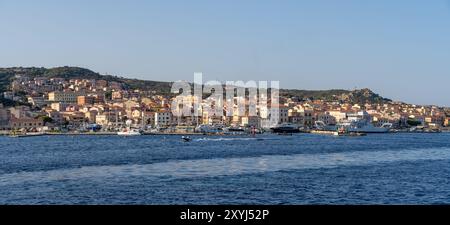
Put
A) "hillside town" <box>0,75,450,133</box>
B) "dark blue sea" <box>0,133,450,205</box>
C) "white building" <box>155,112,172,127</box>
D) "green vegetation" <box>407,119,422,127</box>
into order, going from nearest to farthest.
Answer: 1. "dark blue sea" <box>0,133,450,205</box>
2. "hillside town" <box>0,75,450,133</box>
3. "white building" <box>155,112,172,127</box>
4. "green vegetation" <box>407,119,422,127</box>

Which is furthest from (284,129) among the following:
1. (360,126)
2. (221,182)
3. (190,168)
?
(221,182)

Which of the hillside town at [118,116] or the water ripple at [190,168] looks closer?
the water ripple at [190,168]

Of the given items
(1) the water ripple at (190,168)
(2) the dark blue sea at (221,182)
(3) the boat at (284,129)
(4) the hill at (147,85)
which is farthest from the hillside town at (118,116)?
(2) the dark blue sea at (221,182)

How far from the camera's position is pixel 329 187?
7.73 meters

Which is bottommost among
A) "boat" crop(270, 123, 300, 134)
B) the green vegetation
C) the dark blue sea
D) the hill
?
the dark blue sea

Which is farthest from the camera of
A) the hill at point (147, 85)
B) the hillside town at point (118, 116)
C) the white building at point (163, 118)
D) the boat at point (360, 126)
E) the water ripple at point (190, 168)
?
the hill at point (147, 85)

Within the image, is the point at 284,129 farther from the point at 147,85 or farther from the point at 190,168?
the point at 147,85

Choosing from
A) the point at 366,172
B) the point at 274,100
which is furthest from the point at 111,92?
the point at 366,172

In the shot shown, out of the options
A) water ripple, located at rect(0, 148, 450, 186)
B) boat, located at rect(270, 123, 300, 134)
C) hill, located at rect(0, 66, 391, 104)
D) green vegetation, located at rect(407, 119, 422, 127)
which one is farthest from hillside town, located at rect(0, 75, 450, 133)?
water ripple, located at rect(0, 148, 450, 186)

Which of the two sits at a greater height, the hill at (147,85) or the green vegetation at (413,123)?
the hill at (147,85)

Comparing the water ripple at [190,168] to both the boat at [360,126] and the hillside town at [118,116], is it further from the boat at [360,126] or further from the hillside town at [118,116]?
the boat at [360,126]

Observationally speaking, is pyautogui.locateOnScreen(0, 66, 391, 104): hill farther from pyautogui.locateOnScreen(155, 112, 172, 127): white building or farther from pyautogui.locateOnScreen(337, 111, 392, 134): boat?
pyautogui.locateOnScreen(337, 111, 392, 134): boat

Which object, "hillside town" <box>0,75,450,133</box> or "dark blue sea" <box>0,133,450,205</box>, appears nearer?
"dark blue sea" <box>0,133,450,205</box>
